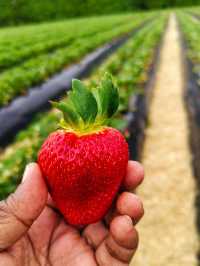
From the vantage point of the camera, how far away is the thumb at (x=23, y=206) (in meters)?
1.54

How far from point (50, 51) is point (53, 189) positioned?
536 inches

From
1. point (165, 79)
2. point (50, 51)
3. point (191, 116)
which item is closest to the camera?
point (191, 116)

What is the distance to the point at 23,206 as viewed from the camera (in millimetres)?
1565

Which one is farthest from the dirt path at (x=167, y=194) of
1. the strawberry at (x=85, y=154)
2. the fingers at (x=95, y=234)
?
the strawberry at (x=85, y=154)

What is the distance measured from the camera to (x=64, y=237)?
173 centimetres

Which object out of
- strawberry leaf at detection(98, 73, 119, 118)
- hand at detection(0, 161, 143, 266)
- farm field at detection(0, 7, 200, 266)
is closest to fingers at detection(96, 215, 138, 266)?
hand at detection(0, 161, 143, 266)

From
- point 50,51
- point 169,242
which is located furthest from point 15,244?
point 50,51

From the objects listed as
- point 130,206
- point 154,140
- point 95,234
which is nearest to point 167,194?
point 154,140

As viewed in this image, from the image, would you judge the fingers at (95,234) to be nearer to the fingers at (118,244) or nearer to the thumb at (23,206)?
the fingers at (118,244)

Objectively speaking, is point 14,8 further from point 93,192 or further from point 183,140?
point 93,192

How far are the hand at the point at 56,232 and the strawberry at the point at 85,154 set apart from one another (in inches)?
2.6

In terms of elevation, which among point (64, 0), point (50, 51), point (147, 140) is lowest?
point (64, 0)

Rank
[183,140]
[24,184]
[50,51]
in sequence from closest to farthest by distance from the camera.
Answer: [24,184] → [183,140] → [50,51]

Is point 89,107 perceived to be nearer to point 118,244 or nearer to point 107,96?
point 107,96
